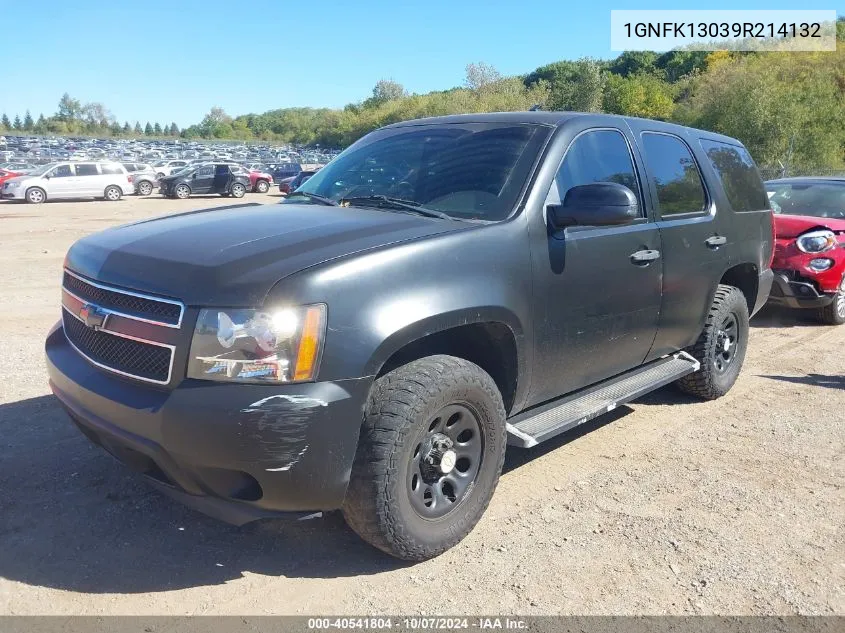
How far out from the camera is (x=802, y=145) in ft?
101

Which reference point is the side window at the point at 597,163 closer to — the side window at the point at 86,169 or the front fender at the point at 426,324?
the front fender at the point at 426,324

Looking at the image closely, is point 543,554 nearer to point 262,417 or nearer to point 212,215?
point 262,417

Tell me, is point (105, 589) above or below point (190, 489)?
below

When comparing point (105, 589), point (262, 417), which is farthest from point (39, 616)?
point (262, 417)

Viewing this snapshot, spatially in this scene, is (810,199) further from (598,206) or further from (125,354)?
(125,354)

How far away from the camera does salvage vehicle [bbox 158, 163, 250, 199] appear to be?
105 feet

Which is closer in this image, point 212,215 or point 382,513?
point 382,513

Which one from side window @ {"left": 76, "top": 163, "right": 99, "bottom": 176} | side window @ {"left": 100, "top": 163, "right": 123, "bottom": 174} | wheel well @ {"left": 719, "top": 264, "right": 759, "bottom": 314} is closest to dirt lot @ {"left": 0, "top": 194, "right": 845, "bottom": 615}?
wheel well @ {"left": 719, "top": 264, "right": 759, "bottom": 314}

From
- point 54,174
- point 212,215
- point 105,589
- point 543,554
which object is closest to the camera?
point 105,589

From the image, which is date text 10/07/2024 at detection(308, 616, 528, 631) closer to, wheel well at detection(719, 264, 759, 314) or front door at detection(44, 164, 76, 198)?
wheel well at detection(719, 264, 759, 314)

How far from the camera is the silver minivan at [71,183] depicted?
2838cm

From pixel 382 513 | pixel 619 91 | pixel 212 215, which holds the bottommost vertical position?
pixel 382 513

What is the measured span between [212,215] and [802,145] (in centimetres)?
3289

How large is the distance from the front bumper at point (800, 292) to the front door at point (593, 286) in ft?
14.3
